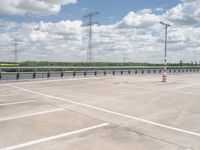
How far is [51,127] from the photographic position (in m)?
8.15

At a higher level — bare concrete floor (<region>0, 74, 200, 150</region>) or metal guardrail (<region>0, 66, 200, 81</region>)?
metal guardrail (<region>0, 66, 200, 81</region>)

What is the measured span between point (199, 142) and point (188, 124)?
200cm

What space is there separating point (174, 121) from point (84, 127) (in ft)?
10.6

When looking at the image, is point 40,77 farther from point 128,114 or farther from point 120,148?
point 120,148

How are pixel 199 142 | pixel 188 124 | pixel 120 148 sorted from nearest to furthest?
pixel 120 148, pixel 199 142, pixel 188 124

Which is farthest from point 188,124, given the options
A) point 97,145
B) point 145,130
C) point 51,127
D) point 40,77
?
point 40,77

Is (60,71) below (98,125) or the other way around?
the other way around

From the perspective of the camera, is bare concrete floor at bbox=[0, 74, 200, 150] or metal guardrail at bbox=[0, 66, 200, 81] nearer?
bare concrete floor at bbox=[0, 74, 200, 150]

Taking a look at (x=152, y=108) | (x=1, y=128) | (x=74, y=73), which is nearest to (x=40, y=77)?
(x=74, y=73)

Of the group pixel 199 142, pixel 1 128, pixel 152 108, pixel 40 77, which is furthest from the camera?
pixel 40 77

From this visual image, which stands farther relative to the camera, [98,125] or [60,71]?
[60,71]

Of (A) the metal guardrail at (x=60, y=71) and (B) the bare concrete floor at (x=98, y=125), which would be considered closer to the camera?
(B) the bare concrete floor at (x=98, y=125)

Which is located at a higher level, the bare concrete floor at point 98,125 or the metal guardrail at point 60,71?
the metal guardrail at point 60,71

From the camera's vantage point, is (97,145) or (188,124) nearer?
(97,145)
